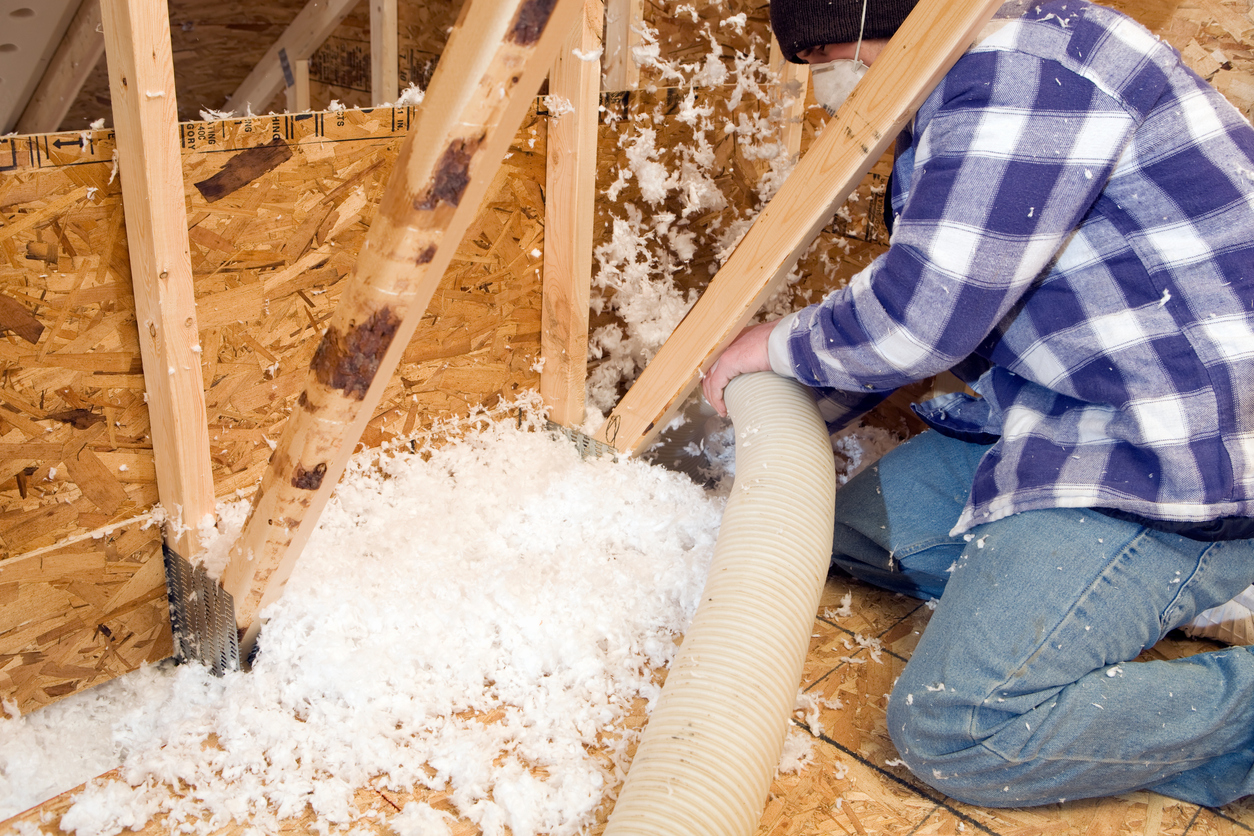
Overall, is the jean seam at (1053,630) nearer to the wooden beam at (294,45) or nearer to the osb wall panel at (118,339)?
the osb wall panel at (118,339)

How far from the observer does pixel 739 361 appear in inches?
65.2

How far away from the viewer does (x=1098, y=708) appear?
118cm

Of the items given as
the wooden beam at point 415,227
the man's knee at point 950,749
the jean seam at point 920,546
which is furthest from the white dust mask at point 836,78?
the man's knee at point 950,749

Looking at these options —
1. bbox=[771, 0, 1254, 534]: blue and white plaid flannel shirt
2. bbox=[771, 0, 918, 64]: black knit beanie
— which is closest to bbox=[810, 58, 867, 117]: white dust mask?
bbox=[771, 0, 918, 64]: black knit beanie

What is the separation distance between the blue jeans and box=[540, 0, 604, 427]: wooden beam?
0.99m

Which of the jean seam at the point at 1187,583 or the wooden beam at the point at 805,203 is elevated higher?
the wooden beam at the point at 805,203

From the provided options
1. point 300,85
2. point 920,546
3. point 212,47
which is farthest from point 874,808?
point 212,47

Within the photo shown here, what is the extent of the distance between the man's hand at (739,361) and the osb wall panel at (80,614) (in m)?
1.06

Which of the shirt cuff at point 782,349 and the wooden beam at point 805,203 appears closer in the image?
the wooden beam at point 805,203

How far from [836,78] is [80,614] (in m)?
1.59

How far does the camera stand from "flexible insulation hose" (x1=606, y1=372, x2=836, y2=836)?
37.9 inches

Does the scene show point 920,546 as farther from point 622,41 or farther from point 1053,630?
point 622,41

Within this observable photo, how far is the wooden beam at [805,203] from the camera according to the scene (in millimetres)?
1194

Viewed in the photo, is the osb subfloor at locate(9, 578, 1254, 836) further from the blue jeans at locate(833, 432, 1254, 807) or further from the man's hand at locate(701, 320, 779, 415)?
the man's hand at locate(701, 320, 779, 415)
